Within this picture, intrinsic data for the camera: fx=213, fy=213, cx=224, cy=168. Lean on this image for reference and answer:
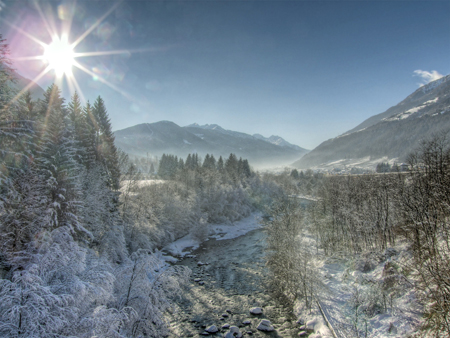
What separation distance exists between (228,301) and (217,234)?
29.2m

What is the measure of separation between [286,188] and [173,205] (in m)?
65.5

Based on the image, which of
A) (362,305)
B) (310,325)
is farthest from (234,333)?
(362,305)

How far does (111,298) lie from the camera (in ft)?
33.4

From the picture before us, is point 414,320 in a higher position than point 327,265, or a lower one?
higher

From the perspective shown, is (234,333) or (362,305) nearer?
(362,305)

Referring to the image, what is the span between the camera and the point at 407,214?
19.3m

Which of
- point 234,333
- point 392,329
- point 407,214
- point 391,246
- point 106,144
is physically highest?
A: point 106,144

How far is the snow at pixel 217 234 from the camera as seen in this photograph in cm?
3744

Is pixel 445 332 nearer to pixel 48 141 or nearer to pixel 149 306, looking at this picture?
pixel 149 306

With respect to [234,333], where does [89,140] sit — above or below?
above

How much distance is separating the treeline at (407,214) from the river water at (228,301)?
35.2 ft

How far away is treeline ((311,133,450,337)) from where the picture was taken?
48.1 feet

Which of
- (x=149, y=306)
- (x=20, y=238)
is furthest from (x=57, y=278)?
(x=20, y=238)

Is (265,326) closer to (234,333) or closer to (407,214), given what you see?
(234,333)
